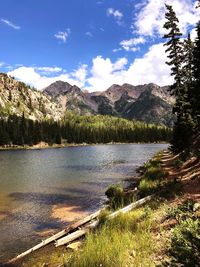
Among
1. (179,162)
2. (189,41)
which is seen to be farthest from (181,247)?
(189,41)

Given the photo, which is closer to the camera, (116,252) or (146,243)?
(116,252)

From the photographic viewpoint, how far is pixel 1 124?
19025cm

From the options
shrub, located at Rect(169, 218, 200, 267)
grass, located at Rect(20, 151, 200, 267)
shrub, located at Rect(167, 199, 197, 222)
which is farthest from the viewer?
shrub, located at Rect(167, 199, 197, 222)

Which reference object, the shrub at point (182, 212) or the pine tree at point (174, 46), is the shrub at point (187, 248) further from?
the pine tree at point (174, 46)

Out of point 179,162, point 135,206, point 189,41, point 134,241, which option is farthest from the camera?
point 189,41

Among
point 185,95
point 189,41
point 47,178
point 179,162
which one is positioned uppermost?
point 189,41

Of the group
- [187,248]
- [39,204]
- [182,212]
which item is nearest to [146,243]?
[182,212]

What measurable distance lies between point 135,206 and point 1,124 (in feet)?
594

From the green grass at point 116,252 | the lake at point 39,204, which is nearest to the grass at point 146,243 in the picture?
the green grass at point 116,252

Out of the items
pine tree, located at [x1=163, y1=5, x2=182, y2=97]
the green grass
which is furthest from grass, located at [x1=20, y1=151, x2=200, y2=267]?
pine tree, located at [x1=163, y1=5, x2=182, y2=97]

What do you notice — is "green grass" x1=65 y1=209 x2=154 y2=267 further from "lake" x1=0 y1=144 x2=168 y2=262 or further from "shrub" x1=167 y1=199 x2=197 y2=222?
"lake" x1=0 y1=144 x2=168 y2=262

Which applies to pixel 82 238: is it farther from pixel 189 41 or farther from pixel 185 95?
pixel 189 41

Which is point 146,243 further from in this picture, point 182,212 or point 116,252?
point 182,212

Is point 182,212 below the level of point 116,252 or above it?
above
